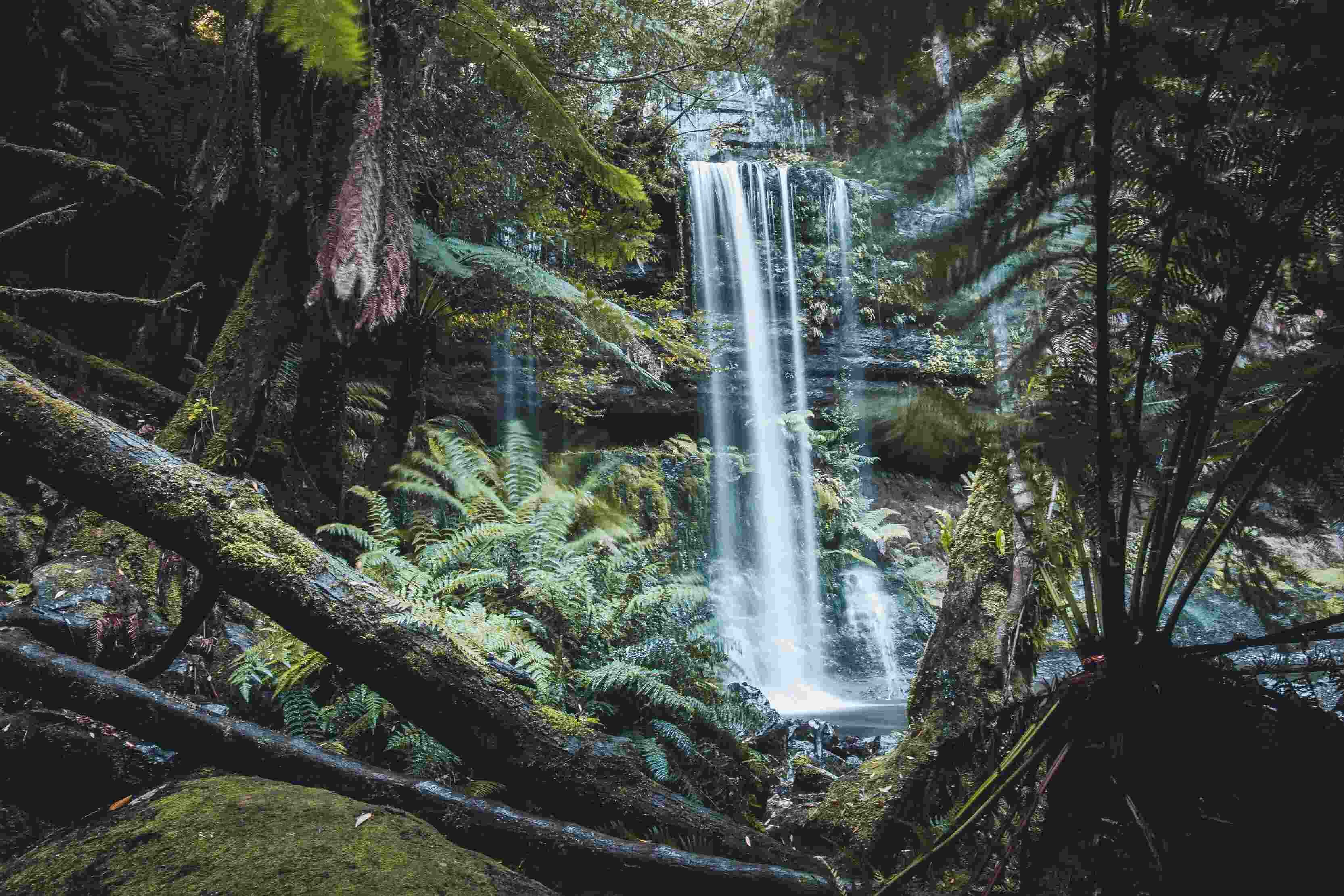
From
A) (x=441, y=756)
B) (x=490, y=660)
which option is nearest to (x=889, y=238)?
(x=490, y=660)

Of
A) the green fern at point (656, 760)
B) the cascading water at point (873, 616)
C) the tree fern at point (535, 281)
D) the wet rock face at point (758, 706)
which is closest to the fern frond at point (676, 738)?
the green fern at point (656, 760)

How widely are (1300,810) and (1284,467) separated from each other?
55cm

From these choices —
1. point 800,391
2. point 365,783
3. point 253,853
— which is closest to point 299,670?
point 365,783

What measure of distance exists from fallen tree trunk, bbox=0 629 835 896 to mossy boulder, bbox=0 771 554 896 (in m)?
0.15

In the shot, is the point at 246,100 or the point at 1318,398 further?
the point at 246,100

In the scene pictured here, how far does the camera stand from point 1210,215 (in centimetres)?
97

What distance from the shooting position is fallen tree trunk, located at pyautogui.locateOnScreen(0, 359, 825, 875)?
1.73 metres

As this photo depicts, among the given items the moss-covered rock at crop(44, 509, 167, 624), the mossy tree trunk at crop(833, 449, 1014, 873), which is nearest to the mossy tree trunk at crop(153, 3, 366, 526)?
the moss-covered rock at crop(44, 509, 167, 624)

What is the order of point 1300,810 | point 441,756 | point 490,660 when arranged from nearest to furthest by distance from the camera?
point 1300,810, point 490,660, point 441,756

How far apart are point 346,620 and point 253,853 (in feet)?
2.24

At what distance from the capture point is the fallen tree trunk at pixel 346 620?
1.73 meters

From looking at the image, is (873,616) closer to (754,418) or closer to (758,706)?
(754,418)

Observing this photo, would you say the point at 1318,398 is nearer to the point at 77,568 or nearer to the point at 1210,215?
the point at 1210,215

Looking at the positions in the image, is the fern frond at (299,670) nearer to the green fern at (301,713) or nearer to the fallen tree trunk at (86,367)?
the green fern at (301,713)
